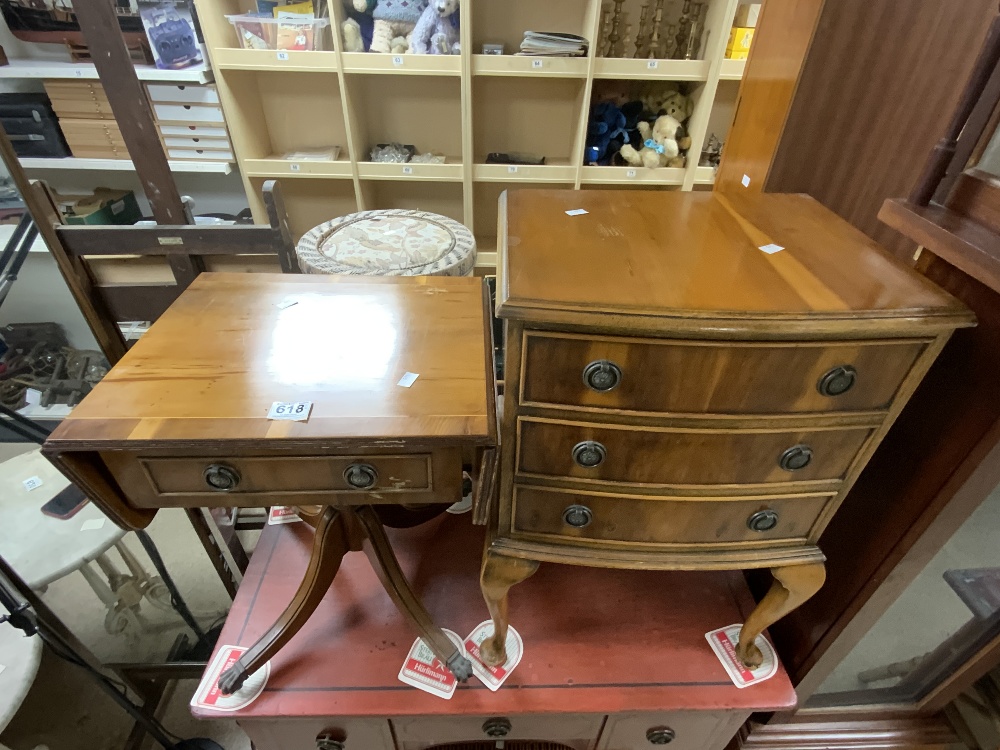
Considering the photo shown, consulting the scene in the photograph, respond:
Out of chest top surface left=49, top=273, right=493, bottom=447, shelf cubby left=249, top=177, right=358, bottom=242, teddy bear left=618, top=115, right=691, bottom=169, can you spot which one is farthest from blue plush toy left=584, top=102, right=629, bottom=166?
chest top surface left=49, top=273, right=493, bottom=447

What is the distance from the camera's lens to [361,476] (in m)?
0.71

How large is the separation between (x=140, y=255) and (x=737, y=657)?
164 cm

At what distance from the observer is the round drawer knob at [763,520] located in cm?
79

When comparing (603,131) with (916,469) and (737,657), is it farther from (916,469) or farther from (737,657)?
(737,657)

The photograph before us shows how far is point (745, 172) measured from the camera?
135 centimetres

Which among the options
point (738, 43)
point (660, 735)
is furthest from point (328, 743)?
point (738, 43)

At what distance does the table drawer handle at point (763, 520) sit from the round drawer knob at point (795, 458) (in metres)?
0.10

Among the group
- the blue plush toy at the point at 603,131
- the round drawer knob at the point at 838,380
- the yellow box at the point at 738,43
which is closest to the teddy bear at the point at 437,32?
the blue plush toy at the point at 603,131

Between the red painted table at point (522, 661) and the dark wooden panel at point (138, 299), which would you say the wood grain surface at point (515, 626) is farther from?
the dark wooden panel at point (138, 299)

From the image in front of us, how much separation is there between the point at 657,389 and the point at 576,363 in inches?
4.2

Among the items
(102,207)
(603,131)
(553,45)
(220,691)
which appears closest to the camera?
(220,691)

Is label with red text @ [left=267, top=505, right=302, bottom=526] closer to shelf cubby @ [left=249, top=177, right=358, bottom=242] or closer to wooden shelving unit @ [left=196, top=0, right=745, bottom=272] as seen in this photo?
wooden shelving unit @ [left=196, top=0, right=745, bottom=272]

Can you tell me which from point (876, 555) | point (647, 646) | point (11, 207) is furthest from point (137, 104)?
point (876, 555)

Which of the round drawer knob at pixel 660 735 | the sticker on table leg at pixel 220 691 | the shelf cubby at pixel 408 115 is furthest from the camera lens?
the shelf cubby at pixel 408 115
